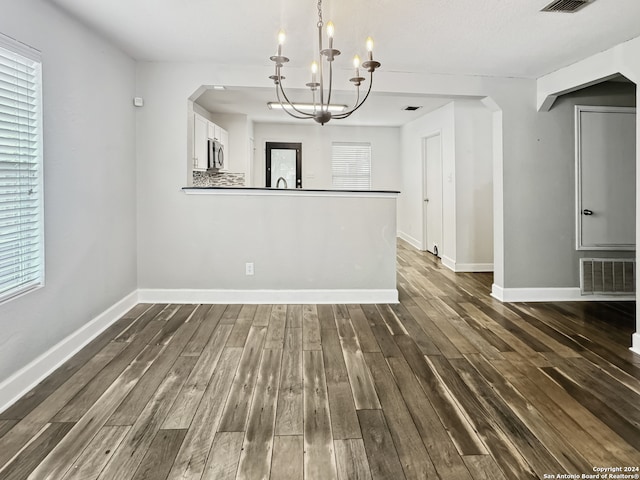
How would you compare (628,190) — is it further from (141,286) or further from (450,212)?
(141,286)

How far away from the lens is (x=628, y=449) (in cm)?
170

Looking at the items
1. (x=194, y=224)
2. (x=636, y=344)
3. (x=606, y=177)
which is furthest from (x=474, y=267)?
(x=194, y=224)

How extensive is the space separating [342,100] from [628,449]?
5.09 meters

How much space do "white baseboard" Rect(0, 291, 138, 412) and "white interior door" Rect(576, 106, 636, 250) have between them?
4.50 metres

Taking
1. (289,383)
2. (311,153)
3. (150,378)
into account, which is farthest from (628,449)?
(311,153)

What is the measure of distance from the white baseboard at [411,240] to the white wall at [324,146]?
40.8 inches

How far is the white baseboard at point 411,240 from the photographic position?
7.34 m

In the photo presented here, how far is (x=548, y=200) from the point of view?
4.10 metres

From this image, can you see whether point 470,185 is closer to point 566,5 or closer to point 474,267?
point 474,267

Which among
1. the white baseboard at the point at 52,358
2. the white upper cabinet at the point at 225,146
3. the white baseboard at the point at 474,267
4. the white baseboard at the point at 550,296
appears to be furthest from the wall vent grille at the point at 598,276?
the white upper cabinet at the point at 225,146

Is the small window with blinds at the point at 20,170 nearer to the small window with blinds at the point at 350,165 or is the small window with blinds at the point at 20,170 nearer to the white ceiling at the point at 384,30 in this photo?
the white ceiling at the point at 384,30

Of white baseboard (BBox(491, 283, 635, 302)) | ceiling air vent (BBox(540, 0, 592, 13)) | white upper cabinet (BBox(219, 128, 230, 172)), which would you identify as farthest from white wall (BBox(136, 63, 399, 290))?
white upper cabinet (BBox(219, 128, 230, 172))

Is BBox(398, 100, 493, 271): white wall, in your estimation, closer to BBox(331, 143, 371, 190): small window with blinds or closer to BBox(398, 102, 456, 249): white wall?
BBox(398, 102, 456, 249): white wall

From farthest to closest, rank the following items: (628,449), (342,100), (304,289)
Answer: (342,100), (304,289), (628,449)
